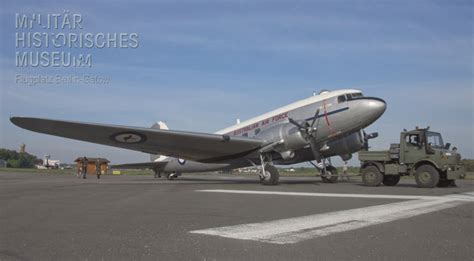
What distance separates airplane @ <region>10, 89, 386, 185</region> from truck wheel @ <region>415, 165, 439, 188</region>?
9.19 ft

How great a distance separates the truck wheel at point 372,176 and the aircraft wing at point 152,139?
469 cm

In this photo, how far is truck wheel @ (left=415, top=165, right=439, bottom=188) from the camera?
16.8 metres

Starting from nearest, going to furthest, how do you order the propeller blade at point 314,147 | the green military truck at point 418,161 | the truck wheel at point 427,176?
the truck wheel at point 427,176, the green military truck at point 418,161, the propeller blade at point 314,147

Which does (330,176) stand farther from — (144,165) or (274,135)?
(144,165)

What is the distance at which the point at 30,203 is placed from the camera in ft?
34.7

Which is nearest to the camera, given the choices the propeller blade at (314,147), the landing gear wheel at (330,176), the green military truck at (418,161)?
the green military truck at (418,161)

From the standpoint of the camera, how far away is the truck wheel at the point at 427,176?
55.0 ft

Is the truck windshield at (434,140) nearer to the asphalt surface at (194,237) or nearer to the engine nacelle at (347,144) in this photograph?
the engine nacelle at (347,144)

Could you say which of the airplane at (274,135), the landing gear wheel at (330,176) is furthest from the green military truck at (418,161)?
the landing gear wheel at (330,176)

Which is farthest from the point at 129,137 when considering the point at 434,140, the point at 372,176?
the point at 434,140

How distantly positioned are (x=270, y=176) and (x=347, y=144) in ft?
18.2

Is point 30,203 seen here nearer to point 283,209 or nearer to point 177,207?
point 177,207

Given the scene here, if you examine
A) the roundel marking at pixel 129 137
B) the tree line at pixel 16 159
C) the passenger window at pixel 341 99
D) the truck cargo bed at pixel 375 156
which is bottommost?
the truck cargo bed at pixel 375 156

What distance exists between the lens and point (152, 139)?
19.7 metres
